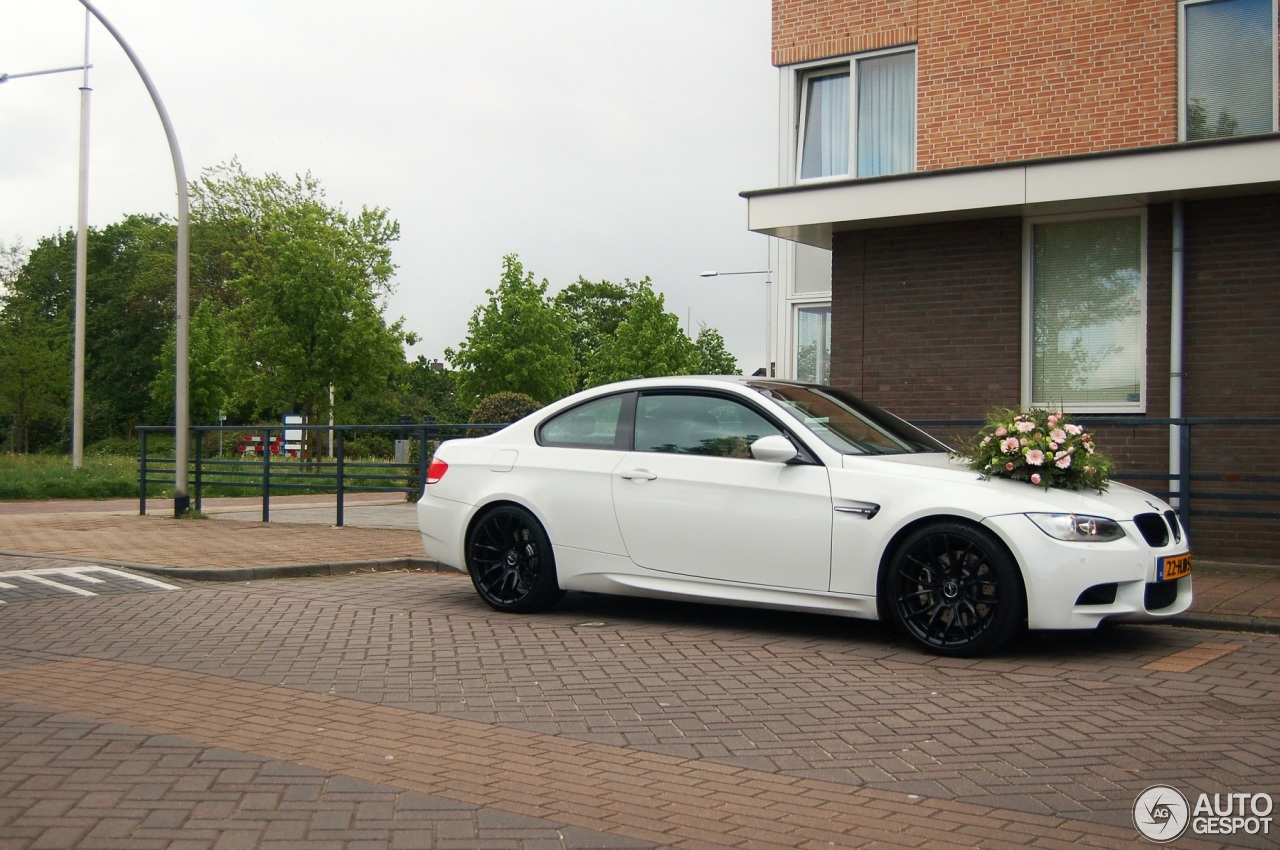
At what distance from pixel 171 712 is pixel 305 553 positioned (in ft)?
21.5

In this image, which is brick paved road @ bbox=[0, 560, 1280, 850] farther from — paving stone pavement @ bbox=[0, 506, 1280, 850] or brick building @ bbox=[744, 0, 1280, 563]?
brick building @ bbox=[744, 0, 1280, 563]

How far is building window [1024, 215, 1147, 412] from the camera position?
12.0 m

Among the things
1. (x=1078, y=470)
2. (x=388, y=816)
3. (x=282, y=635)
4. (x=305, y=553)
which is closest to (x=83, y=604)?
(x=282, y=635)

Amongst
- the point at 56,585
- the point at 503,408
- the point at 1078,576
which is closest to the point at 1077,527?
the point at 1078,576

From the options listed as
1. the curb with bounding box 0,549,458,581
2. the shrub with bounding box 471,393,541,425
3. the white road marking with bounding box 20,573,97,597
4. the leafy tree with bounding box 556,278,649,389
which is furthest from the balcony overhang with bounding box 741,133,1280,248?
the leafy tree with bounding box 556,278,649,389

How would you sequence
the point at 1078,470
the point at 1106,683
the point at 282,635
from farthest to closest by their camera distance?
1. the point at 282,635
2. the point at 1078,470
3. the point at 1106,683

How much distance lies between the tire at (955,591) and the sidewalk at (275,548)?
194cm

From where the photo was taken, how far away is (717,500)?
7602mm

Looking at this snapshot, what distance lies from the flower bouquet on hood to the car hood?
57mm

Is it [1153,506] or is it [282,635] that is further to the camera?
[282,635]

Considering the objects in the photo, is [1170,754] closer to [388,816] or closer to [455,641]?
[388,816]

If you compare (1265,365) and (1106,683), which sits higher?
(1265,365)

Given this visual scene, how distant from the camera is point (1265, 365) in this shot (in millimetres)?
11172

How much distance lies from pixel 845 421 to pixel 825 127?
25.2 ft
